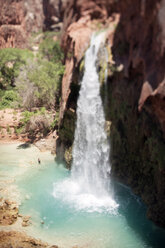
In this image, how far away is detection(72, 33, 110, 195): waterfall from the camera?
1257 cm

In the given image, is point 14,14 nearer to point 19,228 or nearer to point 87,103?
point 87,103

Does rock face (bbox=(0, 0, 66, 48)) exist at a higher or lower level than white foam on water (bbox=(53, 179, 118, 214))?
higher

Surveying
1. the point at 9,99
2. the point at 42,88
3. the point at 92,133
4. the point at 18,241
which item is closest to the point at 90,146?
the point at 92,133

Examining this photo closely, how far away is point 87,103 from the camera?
13227mm

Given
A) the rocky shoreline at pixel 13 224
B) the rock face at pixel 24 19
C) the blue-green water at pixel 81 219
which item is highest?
the rock face at pixel 24 19

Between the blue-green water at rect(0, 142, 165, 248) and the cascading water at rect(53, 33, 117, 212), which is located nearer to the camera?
the blue-green water at rect(0, 142, 165, 248)

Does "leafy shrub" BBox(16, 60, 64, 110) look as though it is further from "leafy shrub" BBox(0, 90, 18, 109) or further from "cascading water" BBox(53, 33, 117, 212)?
"cascading water" BBox(53, 33, 117, 212)

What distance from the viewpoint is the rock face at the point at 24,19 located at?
36094 mm

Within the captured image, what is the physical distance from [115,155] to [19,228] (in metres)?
5.91

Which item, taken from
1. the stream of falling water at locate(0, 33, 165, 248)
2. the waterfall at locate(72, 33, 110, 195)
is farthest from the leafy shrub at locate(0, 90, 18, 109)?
the waterfall at locate(72, 33, 110, 195)

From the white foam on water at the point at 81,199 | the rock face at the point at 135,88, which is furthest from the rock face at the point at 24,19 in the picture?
the white foam on water at the point at 81,199

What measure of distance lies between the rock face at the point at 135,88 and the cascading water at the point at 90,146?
610 mm

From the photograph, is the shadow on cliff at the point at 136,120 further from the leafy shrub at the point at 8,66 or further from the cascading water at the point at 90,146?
the leafy shrub at the point at 8,66

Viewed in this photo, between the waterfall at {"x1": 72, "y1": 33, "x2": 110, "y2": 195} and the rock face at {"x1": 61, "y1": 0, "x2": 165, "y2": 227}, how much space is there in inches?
22.2
